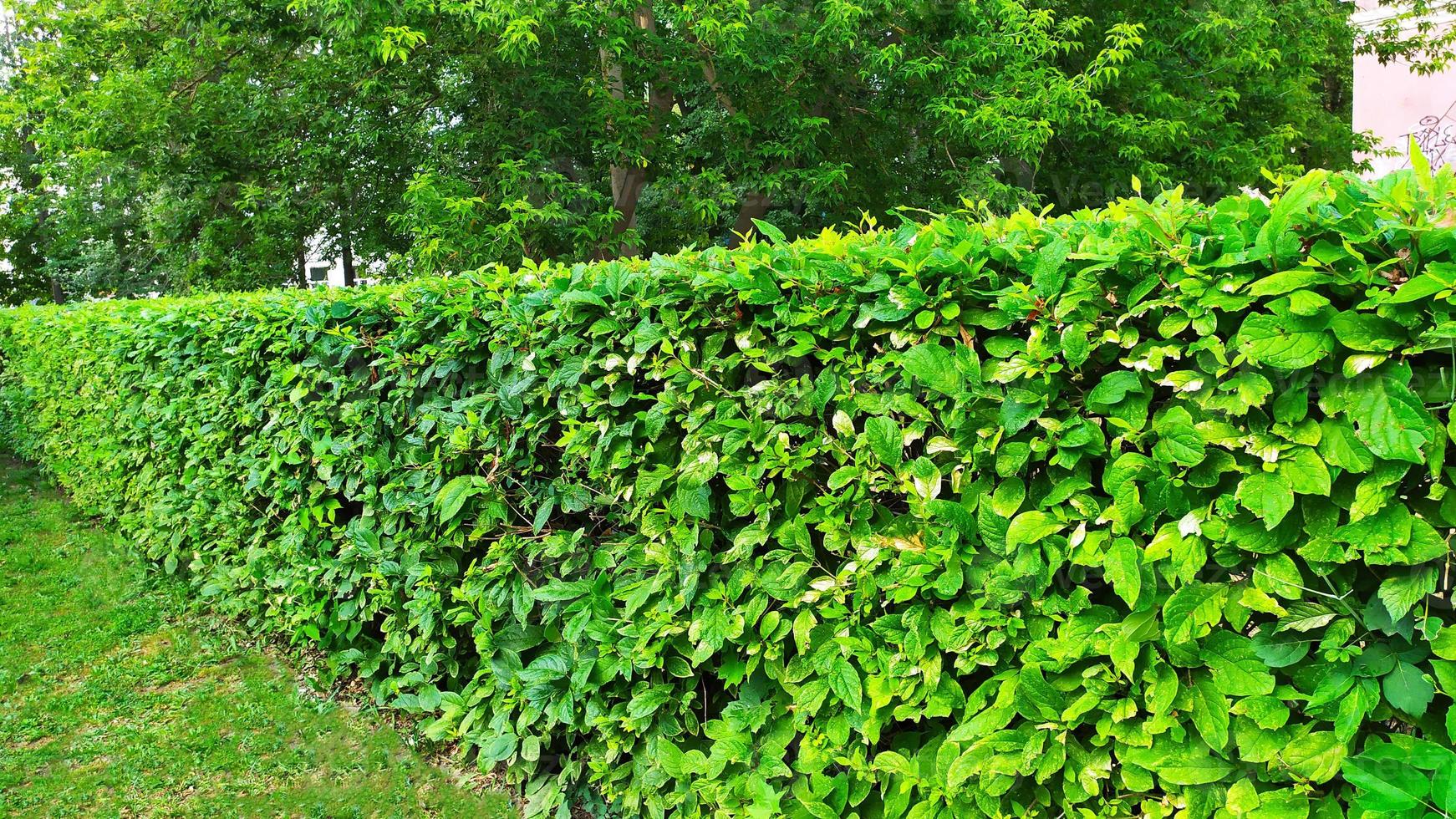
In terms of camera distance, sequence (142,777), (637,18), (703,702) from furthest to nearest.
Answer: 1. (637,18)
2. (142,777)
3. (703,702)

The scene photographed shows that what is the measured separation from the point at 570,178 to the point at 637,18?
2.43m

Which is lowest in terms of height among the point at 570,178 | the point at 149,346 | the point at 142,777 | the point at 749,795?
the point at 142,777

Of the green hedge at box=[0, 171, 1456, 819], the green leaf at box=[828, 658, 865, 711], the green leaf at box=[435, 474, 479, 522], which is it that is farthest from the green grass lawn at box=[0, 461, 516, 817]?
the green leaf at box=[828, 658, 865, 711]

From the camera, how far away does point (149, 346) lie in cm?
618

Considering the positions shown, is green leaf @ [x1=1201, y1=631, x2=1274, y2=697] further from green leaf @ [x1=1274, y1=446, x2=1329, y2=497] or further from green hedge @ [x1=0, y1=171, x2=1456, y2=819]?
green leaf @ [x1=1274, y1=446, x2=1329, y2=497]

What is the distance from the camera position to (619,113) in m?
11.6

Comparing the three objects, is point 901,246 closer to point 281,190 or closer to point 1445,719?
point 1445,719

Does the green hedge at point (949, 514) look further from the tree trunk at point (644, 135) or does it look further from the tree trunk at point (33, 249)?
the tree trunk at point (33, 249)

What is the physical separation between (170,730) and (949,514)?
4049 millimetres

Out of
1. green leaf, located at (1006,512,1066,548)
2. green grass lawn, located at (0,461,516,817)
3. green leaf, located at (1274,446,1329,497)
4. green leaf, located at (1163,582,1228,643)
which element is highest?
green leaf, located at (1274,446,1329,497)

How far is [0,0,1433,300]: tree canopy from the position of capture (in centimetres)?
1129

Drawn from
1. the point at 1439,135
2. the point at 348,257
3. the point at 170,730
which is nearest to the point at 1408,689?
the point at 170,730

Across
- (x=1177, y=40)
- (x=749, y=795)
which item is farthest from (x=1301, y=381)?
(x=1177, y=40)

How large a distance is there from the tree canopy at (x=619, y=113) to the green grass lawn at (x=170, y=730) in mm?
5898
